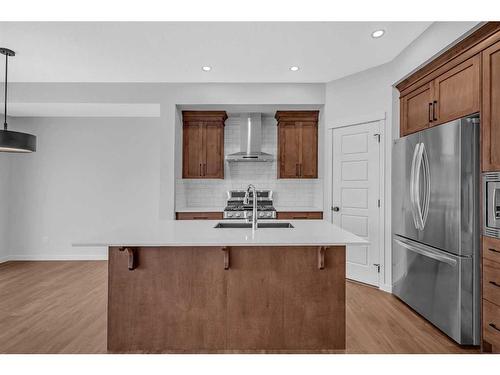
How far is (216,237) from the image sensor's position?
2.08 metres

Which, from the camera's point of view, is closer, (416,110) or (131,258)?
(131,258)

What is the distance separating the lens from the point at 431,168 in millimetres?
2721

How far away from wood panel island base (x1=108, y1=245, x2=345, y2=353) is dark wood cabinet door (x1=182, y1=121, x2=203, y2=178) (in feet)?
8.56

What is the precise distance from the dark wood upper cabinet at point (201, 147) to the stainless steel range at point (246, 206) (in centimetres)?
51

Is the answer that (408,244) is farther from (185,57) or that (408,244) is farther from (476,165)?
(185,57)

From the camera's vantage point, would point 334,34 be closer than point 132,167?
Yes

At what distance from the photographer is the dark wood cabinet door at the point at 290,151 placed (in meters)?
4.74

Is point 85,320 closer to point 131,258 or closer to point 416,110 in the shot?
point 131,258

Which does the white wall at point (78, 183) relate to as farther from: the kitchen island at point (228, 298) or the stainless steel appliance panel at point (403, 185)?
the stainless steel appliance panel at point (403, 185)

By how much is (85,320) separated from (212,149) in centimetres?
283

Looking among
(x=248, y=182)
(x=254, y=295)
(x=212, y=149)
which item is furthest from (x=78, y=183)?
(x=254, y=295)

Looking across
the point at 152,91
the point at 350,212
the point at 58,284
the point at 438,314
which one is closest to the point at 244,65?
the point at 152,91

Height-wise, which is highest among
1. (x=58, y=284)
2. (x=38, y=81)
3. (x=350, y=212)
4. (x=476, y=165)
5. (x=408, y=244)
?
(x=38, y=81)

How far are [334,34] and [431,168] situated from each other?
1584mm
